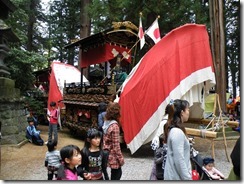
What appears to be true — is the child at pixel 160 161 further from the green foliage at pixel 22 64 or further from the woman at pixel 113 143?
the green foliage at pixel 22 64

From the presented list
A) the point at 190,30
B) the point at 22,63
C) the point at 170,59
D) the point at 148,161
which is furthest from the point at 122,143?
the point at 22,63

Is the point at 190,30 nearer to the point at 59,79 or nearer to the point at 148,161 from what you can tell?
the point at 148,161

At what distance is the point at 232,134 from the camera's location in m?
6.18

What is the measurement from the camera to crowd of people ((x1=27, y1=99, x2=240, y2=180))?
2365 millimetres

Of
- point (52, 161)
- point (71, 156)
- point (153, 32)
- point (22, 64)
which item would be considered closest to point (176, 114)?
point (71, 156)

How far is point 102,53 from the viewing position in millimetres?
7609

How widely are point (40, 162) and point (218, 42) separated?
194 inches

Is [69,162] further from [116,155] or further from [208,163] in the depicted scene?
[208,163]

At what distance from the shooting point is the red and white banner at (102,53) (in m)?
7.59

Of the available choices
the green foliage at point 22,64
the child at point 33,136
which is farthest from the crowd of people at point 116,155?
the green foliage at point 22,64

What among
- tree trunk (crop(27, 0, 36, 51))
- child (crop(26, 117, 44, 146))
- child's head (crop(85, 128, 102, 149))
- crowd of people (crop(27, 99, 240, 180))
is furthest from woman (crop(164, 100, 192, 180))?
tree trunk (crop(27, 0, 36, 51))

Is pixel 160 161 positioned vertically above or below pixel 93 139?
below

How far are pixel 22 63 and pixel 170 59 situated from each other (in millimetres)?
3877

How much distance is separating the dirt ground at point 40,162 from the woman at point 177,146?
5.65 ft
